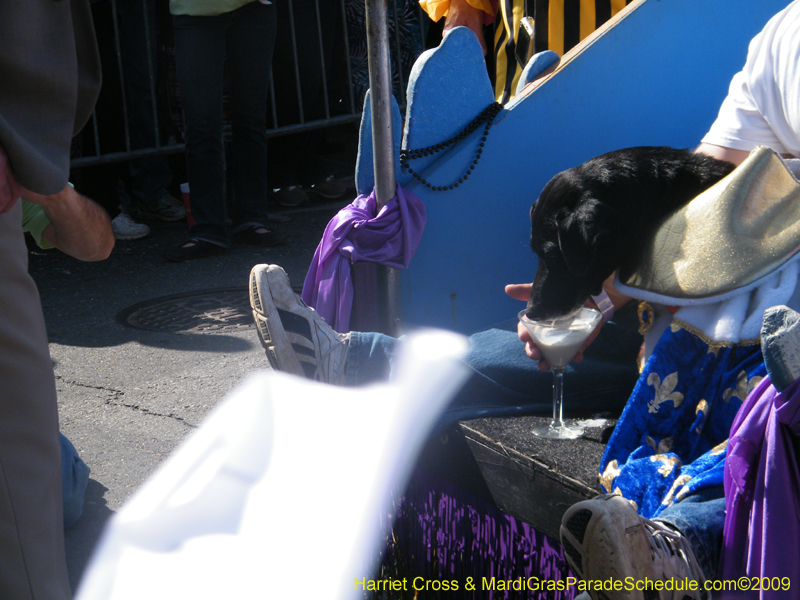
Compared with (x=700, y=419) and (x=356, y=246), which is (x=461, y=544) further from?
(x=356, y=246)

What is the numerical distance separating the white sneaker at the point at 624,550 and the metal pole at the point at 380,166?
144 cm

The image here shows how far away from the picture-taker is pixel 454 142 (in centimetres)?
266

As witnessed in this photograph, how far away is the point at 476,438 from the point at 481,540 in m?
0.23

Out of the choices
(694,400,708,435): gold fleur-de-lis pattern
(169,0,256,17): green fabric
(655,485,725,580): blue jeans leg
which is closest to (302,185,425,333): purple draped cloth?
(694,400,708,435): gold fleur-de-lis pattern

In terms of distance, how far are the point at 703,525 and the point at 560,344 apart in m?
0.56

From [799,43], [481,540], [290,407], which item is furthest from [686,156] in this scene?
[290,407]

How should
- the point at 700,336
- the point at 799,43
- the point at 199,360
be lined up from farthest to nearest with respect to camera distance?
the point at 199,360 < the point at 799,43 < the point at 700,336

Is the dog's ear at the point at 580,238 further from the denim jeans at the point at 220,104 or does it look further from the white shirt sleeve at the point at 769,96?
the denim jeans at the point at 220,104

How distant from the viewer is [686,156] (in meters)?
1.78

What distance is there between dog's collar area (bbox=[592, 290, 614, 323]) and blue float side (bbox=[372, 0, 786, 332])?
671mm

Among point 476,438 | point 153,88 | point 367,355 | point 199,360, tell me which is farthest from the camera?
point 153,88

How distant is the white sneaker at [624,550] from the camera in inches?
45.9

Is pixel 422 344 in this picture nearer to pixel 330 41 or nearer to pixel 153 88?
pixel 153 88

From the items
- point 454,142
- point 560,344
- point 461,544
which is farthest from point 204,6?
point 461,544
